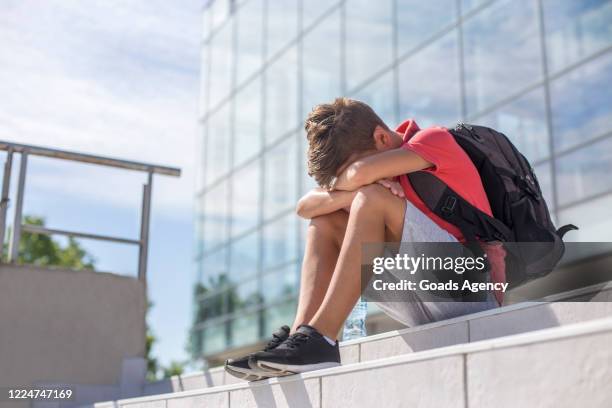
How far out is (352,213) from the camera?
2.89 meters

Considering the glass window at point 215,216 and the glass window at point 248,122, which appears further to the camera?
the glass window at point 215,216

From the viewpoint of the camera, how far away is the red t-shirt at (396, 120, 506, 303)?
3.09 meters

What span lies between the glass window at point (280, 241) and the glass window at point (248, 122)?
1875 mm

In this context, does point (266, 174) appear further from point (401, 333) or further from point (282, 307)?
point (401, 333)

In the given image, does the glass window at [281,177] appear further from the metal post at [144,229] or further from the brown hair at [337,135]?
the brown hair at [337,135]

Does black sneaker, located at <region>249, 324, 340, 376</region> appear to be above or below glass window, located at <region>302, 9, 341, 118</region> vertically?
below

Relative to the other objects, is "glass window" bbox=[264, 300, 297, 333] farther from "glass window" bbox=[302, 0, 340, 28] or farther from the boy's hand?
the boy's hand

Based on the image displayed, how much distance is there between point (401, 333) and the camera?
3172 millimetres

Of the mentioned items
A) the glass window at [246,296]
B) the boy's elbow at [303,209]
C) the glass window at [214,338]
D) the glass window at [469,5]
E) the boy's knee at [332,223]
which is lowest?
the boy's knee at [332,223]

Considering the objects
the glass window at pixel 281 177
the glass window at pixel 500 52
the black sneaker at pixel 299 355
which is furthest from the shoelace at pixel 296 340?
the glass window at pixel 281 177

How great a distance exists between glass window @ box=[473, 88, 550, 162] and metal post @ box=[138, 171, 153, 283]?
19.3 feet

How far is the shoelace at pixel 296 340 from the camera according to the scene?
9.16 feet

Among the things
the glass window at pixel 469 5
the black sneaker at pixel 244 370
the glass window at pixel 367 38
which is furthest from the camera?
the glass window at pixel 367 38

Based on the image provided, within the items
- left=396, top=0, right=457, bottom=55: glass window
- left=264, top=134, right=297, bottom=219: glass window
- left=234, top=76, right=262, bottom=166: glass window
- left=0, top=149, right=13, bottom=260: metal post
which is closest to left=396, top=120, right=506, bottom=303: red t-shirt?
left=0, top=149, right=13, bottom=260: metal post
